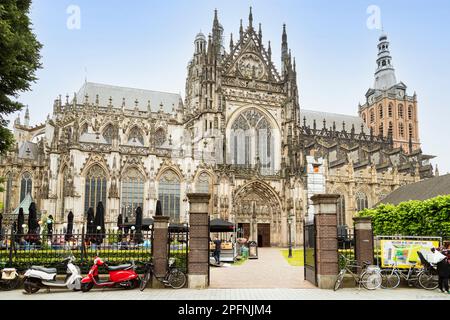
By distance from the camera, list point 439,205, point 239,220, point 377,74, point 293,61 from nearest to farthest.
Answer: point 439,205 < point 239,220 < point 293,61 < point 377,74

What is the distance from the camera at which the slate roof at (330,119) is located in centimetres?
7119

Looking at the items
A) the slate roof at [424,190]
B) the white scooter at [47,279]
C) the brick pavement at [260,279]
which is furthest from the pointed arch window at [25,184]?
the slate roof at [424,190]

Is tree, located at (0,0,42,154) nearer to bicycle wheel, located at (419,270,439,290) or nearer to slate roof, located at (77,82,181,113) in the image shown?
bicycle wheel, located at (419,270,439,290)

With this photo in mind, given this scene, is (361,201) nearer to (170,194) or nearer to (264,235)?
(264,235)

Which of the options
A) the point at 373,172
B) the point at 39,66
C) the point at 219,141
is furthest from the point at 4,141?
the point at 373,172

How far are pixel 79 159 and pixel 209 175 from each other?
12.0m

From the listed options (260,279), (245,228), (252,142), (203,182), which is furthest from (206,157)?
(260,279)

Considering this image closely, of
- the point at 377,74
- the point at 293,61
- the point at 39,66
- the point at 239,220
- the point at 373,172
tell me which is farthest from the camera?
the point at 377,74

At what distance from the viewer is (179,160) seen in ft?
138

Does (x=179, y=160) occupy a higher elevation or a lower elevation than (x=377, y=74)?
lower

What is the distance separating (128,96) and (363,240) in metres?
47.9

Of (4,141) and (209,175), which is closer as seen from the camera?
(4,141)

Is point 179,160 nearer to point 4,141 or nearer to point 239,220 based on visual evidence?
point 239,220
